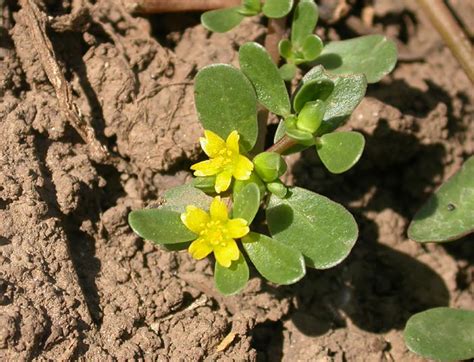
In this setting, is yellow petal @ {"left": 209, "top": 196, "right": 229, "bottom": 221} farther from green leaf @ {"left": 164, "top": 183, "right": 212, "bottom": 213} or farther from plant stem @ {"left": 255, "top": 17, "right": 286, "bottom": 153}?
plant stem @ {"left": 255, "top": 17, "right": 286, "bottom": 153}

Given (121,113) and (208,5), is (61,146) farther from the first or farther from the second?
(208,5)

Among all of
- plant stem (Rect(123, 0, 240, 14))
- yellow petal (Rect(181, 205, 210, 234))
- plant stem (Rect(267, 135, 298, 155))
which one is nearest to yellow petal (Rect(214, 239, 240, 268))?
yellow petal (Rect(181, 205, 210, 234))

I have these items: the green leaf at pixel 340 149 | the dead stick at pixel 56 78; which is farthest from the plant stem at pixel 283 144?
the dead stick at pixel 56 78

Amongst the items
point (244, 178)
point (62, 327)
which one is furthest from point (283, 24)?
point (62, 327)

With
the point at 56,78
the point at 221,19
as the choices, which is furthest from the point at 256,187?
the point at 56,78

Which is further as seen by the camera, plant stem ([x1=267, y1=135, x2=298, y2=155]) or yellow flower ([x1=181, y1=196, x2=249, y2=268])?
plant stem ([x1=267, y1=135, x2=298, y2=155])

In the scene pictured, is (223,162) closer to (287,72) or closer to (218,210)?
(218,210)

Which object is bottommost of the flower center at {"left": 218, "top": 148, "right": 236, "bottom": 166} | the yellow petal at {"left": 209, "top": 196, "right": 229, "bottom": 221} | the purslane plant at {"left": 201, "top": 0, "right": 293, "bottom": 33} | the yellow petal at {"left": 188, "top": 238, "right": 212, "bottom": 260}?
the yellow petal at {"left": 188, "top": 238, "right": 212, "bottom": 260}

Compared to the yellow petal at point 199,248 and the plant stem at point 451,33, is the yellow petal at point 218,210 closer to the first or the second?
the yellow petal at point 199,248
